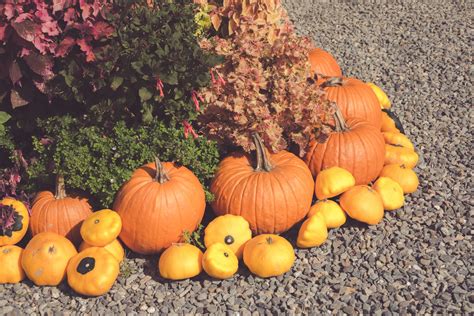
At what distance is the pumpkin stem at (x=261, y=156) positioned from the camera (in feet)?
12.4

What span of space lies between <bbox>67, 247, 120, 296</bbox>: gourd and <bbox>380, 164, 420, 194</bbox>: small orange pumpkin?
1.97 m

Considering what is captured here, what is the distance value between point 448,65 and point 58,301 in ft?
14.6

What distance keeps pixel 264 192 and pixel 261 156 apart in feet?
0.81

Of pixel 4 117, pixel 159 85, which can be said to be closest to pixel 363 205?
pixel 159 85

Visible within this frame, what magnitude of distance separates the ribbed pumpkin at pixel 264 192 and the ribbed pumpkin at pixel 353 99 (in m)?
0.80

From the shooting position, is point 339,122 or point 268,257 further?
point 339,122

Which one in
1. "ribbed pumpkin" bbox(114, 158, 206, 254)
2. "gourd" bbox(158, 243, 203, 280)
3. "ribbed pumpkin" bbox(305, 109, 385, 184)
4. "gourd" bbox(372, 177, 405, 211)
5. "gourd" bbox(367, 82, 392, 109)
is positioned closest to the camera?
"gourd" bbox(158, 243, 203, 280)

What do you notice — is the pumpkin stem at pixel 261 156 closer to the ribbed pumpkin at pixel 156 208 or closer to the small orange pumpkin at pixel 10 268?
the ribbed pumpkin at pixel 156 208

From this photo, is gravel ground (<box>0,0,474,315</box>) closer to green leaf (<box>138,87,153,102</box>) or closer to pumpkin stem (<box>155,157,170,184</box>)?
pumpkin stem (<box>155,157,170,184</box>)

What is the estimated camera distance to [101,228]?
3385 millimetres

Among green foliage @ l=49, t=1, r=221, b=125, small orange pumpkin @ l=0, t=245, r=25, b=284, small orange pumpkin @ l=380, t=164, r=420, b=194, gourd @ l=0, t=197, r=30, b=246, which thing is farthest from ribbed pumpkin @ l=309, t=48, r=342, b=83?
small orange pumpkin @ l=0, t=245, r=25, b=284

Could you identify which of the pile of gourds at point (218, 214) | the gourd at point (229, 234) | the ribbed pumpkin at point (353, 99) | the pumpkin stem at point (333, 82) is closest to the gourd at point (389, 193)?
the pile of gourds at point (218, 214)

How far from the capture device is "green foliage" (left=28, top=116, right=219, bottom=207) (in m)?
3.59

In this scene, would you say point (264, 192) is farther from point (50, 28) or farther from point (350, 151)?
point (50, 28)
